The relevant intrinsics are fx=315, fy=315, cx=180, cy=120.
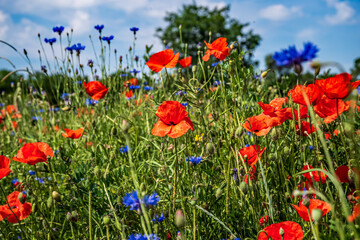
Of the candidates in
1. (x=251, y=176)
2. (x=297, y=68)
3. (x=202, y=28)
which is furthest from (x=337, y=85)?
(x=202, y=28)

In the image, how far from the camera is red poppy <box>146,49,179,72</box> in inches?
55.5

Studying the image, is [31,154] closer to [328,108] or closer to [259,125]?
[259,125]

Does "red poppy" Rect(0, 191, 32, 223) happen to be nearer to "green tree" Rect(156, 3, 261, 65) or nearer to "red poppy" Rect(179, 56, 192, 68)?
"red poppy" Rect(179, 56, 192, 68)

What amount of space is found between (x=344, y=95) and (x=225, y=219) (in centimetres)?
62

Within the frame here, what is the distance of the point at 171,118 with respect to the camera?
1.15 metres

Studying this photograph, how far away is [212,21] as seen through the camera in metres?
22.8

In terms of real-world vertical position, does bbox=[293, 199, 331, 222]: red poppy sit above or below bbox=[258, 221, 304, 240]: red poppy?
above

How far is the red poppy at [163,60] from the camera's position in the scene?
1409 millimetres

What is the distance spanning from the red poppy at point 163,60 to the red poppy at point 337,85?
0.64 m

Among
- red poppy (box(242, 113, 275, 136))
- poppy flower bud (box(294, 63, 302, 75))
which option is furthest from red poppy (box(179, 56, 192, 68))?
poppy flower bud (box(294, 63, 302, 75))

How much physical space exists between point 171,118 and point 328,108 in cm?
59

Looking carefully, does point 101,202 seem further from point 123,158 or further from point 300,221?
point 300,221

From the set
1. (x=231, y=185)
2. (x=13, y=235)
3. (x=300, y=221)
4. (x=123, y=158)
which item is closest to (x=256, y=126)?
(x=231, y=185)

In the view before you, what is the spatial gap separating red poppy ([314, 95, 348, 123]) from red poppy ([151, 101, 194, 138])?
0.48 m
